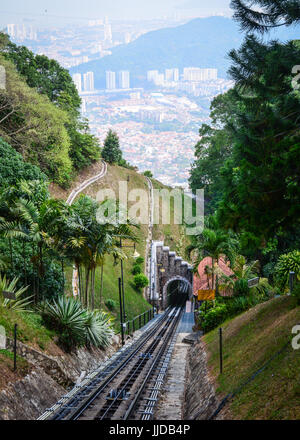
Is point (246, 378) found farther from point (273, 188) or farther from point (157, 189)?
point (157, 189)

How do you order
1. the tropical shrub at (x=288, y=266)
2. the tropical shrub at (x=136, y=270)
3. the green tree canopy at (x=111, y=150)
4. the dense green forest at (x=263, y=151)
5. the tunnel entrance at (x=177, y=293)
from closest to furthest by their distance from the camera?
1. the dense green forest at (x=263, y=151)
2. the tropical shrub at (x=288, y=266)
3. the tropical shrub at (x=136, y=270)
4. the tunnel entrance at (x=177, y=293)
5. the green tree canopy at (x=111, y=150)

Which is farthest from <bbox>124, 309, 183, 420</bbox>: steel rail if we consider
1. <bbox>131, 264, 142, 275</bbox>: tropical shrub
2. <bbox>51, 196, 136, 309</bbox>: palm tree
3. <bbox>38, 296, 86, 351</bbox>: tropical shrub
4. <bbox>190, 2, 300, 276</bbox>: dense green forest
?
<bbox>131, 264, 142, 275</bbox>: tropical shrub

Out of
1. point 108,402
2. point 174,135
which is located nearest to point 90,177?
point 108,402

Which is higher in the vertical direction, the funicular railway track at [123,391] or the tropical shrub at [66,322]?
the tropical shrub at [66,322]

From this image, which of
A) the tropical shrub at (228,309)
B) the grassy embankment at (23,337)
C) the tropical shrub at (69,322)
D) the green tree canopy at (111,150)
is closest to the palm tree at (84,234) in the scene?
the tropical shrub at (69,322)

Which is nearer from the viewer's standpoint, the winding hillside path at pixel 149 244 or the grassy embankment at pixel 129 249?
the grassy embankment at pixel 129 249

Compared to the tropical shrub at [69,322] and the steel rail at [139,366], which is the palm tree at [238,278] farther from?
the tropical shrub at [69,322]
